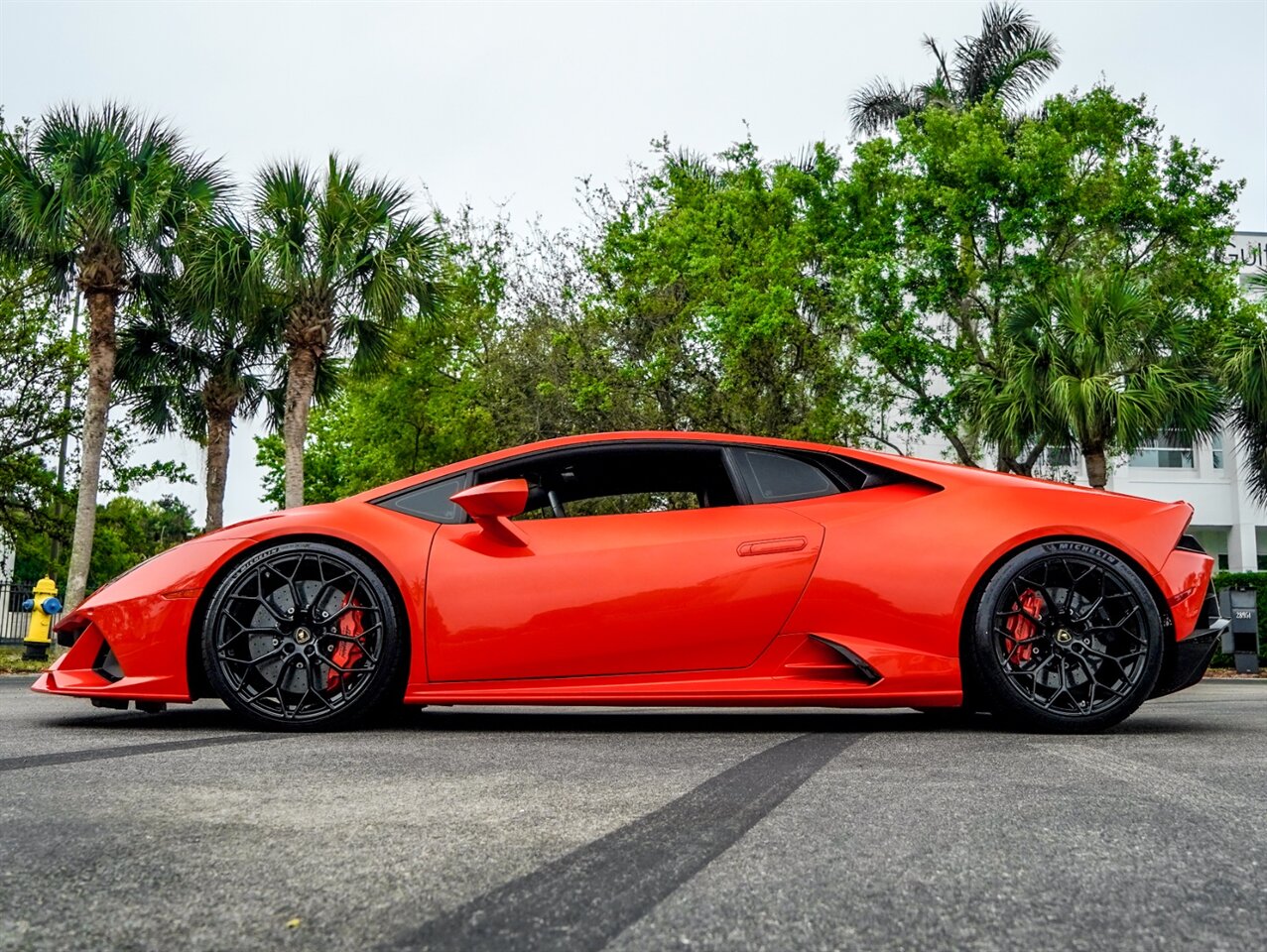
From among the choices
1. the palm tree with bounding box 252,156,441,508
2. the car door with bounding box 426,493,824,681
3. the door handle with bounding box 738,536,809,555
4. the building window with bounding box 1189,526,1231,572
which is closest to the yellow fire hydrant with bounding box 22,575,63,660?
the palm tree with bounding box 252,156,441,508

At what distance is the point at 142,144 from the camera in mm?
16703

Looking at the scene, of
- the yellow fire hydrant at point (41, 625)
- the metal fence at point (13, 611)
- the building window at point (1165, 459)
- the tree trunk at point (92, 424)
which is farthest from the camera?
the building window at point (1165, 459)

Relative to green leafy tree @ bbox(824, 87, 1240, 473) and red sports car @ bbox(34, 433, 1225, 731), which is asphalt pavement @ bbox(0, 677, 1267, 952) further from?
green leafy tree @ bbox(824, 87, 1240, 473)

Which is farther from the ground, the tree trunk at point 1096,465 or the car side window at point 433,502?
the tree trunk at point 1096,465

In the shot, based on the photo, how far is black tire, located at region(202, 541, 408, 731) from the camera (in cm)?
417

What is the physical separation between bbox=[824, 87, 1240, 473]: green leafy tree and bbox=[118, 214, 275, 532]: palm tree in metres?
10.3

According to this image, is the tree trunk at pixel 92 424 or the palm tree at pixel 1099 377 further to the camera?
the tree trunk at pixel 92 424

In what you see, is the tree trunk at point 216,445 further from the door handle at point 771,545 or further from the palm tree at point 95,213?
the door handle at point 771,545

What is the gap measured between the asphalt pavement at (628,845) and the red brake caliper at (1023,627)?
46 cm

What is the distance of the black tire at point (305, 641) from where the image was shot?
4.17m

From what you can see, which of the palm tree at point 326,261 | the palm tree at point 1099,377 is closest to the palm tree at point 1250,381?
the palm tree at point 1099,377

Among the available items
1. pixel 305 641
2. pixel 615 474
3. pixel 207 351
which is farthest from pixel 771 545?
pixel 207 351

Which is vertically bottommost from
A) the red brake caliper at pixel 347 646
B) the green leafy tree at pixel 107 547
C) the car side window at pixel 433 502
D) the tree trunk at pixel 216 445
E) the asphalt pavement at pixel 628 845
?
the asphalt pavement at pixel 628 845

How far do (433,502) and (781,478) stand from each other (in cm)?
138
